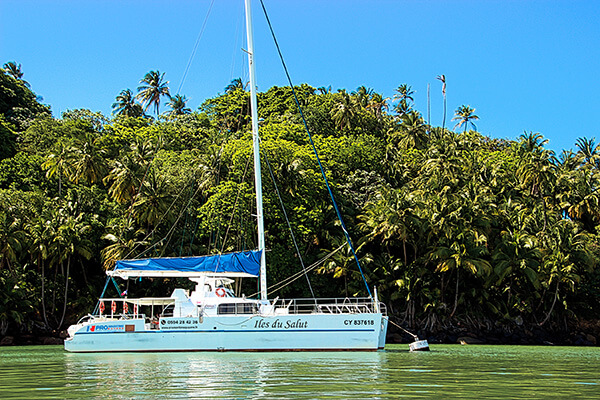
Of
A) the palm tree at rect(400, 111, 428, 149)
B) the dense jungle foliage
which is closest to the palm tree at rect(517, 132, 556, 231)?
the dense jungle foliage

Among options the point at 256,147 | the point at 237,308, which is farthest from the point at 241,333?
the point at 256,147

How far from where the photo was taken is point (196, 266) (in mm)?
28406

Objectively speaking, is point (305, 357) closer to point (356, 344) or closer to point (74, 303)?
point (356, 344)

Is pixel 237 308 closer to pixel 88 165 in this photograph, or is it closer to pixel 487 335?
pixel 487 335

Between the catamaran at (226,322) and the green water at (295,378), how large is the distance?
2.31 meters

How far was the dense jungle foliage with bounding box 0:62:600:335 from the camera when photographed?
43.9 m

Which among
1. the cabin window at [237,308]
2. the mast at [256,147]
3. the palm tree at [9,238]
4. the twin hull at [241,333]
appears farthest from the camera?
the palm tree at [9,238]

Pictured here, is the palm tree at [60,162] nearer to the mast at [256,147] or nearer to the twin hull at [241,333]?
the twin hull at [241,333]

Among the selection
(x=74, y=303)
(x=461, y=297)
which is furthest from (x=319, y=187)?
(x=74, y=303)

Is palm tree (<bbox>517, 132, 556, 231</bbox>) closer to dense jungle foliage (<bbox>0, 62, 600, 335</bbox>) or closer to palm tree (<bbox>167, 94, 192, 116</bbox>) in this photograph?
dense jungle foliage (<bbox>0, 62, 600, 335</bbox>)

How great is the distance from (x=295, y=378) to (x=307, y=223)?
28342 mm

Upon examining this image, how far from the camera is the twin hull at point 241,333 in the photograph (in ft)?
85.4

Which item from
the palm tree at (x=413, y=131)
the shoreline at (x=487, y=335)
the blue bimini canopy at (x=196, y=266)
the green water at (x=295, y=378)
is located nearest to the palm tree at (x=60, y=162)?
the shoreline at (x=487, y=335)

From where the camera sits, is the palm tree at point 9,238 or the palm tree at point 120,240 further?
the palm tree at point 120,240
